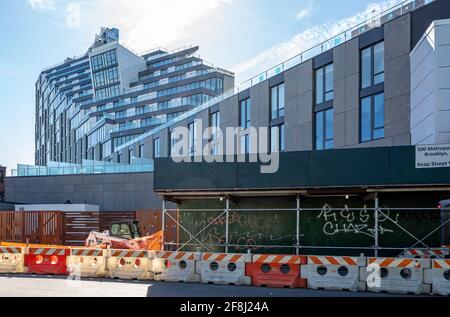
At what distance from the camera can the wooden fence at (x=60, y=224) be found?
26203mm

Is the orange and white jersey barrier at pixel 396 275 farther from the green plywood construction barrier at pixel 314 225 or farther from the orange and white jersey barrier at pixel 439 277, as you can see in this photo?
the green plywood construction barrier at pixel 314 225

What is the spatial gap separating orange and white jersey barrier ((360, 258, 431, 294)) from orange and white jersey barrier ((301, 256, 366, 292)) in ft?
0.67

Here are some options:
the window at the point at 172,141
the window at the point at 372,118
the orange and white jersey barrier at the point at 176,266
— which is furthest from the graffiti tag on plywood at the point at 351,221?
the window at the point at 172,141

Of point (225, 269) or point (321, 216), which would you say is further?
point (321, 216)

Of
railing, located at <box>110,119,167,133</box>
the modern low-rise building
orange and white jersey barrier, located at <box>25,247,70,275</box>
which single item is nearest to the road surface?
orange and white jersey barrier, located at <box>25,247,70,275</box>

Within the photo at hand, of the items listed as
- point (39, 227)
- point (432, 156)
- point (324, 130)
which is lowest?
point (39, 227)

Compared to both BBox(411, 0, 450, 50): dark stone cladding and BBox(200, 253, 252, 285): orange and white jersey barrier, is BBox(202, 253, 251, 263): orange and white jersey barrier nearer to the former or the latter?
BBox(200, 253, 252, 285): orange and white jersey barrier

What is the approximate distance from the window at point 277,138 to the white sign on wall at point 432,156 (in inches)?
764

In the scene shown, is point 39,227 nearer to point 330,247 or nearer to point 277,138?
point 277,138

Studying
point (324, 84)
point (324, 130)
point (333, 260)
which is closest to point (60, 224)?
point (324, 130)

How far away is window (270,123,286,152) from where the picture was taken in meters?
33.2

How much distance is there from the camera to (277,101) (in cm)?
3378

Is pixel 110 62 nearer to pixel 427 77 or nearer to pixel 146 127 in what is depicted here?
pixel 146 127

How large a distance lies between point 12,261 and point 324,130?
66.9 feet
